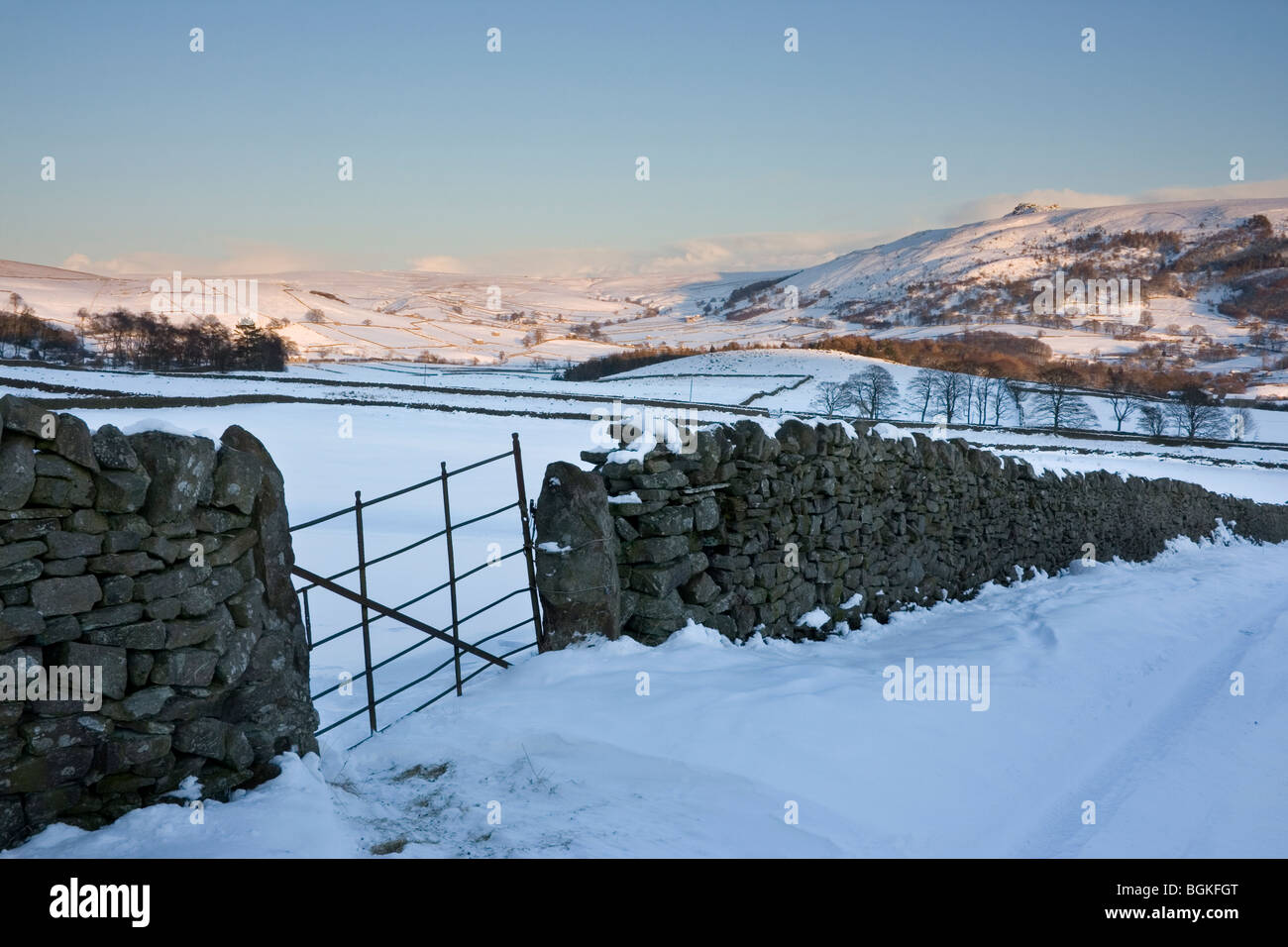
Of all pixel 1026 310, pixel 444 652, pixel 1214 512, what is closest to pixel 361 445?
pixel 444 652

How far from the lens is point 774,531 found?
8.27 meters

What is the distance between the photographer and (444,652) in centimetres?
816

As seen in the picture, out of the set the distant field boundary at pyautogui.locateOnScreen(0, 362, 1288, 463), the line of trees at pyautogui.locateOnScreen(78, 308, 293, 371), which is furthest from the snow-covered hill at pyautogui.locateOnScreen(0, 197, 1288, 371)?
the distant field boundary at pyautogui.locateOnScreen(0, 362, 1288, 463)

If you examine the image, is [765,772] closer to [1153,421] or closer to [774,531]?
[774,531]

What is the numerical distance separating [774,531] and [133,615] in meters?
5.65

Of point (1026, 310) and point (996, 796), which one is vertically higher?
point (1026, 310)

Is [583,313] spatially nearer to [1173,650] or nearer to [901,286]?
[901,286]

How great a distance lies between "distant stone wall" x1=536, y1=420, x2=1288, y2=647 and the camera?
6.69 metres

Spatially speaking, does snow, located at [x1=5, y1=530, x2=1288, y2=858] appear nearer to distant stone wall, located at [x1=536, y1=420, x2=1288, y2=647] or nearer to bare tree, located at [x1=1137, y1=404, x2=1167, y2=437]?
distant stone wall, located at [x1=536, y1=420, x2=1288, y2=647]

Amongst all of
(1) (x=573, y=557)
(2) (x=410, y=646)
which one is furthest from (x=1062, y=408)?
(1) (x=573, y=557)

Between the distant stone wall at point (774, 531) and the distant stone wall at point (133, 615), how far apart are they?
2.57 meters

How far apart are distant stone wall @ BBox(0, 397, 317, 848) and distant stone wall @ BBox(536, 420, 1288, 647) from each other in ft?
8.43

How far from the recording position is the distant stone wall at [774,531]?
22.0ft
